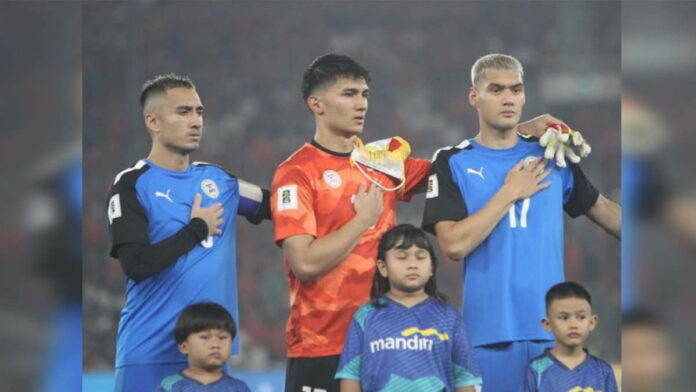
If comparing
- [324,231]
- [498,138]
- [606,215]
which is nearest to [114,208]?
[324,231]

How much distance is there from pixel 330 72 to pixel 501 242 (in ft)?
2.88

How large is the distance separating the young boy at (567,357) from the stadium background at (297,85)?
20.8 feet

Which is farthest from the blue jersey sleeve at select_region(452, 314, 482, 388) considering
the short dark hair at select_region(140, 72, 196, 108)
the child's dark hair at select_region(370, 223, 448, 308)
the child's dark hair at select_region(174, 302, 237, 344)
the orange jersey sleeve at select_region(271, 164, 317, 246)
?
the short dark hair at select_region(140, 72, 196, 108)

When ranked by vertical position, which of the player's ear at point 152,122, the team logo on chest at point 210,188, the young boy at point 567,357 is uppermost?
the player's ear at point 152,122

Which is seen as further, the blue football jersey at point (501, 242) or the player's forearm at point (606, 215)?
the player's forearm at point (606, 215)

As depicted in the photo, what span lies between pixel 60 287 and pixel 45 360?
0.05m

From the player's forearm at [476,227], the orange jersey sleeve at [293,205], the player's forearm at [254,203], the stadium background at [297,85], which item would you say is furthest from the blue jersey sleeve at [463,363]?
the stadium background at [297,85]

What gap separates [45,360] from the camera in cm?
57

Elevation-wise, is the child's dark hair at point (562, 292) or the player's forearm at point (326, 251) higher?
the player's forearm at point (326, 251)

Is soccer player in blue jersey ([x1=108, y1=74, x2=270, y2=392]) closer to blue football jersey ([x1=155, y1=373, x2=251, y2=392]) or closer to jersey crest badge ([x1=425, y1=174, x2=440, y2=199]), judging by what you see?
blue football jersey ([x1=155, y1=373, x2=251, y2=392])

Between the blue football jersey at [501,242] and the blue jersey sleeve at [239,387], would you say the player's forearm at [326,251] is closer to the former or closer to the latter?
the blue football jersey at [501,242]

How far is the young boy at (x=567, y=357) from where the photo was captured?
2.92m

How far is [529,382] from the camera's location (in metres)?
2.91

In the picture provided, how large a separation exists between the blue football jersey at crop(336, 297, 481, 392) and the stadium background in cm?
643
